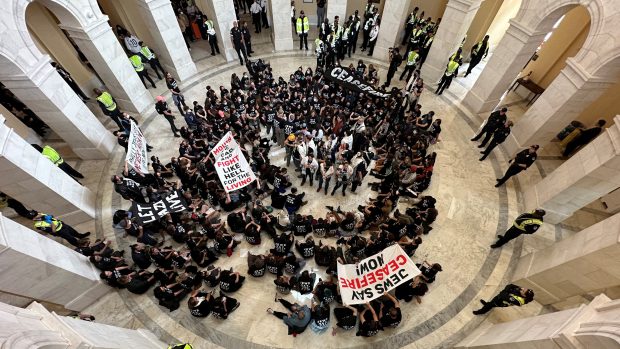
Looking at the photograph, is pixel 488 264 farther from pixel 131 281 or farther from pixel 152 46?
pixel 152 46

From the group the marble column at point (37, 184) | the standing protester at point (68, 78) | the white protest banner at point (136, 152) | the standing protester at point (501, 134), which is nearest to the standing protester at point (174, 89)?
the white protest banner at point (136, 152)

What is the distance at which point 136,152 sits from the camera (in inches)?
357

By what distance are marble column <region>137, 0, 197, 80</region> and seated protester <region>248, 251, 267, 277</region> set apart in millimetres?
11060

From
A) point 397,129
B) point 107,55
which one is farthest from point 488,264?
point 107,55

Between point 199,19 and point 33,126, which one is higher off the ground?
point 199,19

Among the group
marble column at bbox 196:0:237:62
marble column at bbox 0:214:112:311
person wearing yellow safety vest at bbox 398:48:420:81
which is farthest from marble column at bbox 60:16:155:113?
person wearing yellow safety vest at bbox 398:48:420:81

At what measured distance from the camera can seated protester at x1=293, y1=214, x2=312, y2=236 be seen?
28.0ft

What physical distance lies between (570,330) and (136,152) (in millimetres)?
10693

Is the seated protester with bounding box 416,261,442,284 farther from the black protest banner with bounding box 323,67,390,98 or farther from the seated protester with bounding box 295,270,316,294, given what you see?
the black protest banner with bounding box 323,67,390,98

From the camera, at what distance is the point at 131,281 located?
779 centimetres

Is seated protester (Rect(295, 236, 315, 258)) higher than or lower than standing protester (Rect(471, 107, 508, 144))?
lower

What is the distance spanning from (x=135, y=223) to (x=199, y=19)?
13.1 meters

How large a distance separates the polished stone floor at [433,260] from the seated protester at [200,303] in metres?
0.46

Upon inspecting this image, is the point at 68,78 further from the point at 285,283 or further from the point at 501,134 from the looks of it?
the point at 501,134
